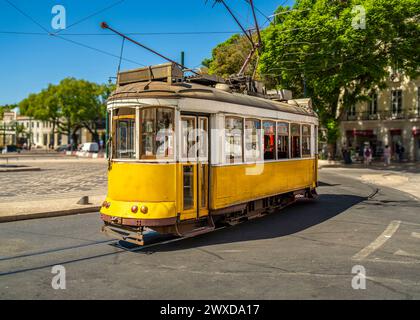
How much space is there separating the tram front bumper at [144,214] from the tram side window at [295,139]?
538cm

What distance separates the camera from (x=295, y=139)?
39.5ft

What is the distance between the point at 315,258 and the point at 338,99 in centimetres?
2993

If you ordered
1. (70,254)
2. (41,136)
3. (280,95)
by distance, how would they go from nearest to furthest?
(70,254) → (280,95) → (41,136)

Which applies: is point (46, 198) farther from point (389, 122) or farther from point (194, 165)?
point (389, 122)

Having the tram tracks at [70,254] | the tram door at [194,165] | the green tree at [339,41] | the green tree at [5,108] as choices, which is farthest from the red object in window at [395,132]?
the green tree at [5,108]

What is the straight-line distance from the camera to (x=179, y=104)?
776 cm

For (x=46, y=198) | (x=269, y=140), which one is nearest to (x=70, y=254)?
(x=269, y=140)

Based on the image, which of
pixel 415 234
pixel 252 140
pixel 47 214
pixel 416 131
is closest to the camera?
pixel 415 234

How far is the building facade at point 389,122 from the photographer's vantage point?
138ft

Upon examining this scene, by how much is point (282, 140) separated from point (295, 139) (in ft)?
3.26

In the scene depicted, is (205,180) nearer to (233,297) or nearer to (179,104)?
(179,104)

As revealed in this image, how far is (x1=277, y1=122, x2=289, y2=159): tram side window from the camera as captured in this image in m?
11.0
